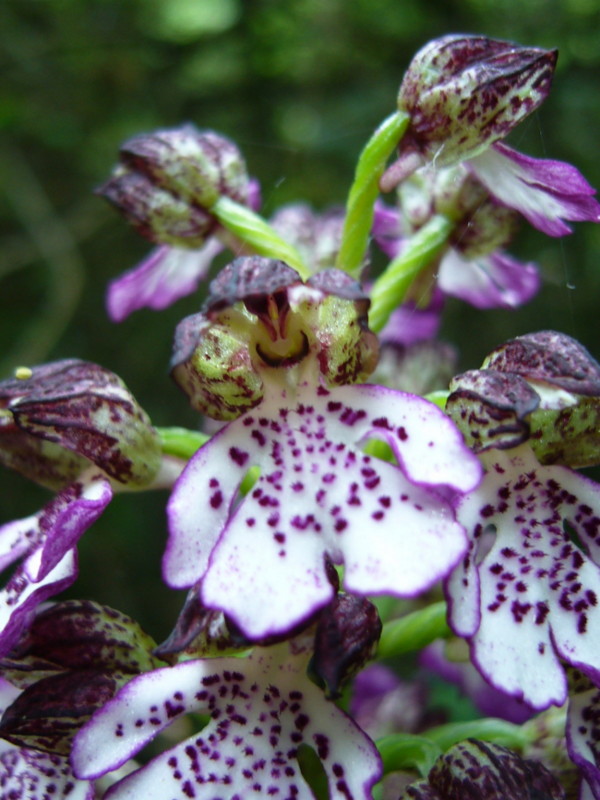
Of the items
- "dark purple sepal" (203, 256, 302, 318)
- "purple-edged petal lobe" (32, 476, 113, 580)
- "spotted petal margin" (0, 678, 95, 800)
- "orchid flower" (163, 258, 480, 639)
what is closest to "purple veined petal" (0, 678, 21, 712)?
"spotted petal margin" (0, 678, 95, 800)

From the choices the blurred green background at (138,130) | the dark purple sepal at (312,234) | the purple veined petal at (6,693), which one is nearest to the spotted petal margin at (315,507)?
the purple veined petal at (6,693)

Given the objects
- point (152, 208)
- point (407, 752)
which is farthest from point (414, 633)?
point (152, 208)

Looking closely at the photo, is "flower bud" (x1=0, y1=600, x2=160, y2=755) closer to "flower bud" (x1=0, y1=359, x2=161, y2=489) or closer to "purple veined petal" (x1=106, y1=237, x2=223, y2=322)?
"flower bud" (x1=0, y1=359, x2=161, y2=489)

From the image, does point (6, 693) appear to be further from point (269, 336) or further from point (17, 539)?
point (269, 336)

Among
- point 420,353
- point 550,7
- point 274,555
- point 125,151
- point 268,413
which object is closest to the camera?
point 274,555

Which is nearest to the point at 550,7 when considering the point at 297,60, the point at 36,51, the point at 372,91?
the point at 372,91

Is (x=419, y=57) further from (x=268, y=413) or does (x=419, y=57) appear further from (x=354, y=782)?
(x=354, y=782)
